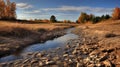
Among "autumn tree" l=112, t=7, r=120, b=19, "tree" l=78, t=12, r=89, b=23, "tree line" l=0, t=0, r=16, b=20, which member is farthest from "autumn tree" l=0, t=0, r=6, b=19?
"tree" l=78, t=12, r=89, b=23

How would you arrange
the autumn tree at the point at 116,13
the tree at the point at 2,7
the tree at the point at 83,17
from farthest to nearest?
the tree at the point at 83,17, the autumn tree at the point at 116,13, the tree at the point at 2,7

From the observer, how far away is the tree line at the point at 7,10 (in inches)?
3055

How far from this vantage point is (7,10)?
266 feet

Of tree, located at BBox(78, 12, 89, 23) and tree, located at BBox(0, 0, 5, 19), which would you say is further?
tree, located at BBox(78, 12, 89, 23)

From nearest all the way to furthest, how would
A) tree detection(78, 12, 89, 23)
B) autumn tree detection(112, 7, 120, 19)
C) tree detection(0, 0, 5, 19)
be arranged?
tree detection(0, 0, 5, 19), autumn tree detection(112, 7, 120, 19), tree detection(78, 12, 89, 23)

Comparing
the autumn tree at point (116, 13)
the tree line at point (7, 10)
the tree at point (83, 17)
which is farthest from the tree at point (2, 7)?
the tree at point (83, 17)

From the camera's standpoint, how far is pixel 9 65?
13203 millimetres

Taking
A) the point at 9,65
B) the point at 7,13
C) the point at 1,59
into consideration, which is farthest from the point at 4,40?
the point at 7,13

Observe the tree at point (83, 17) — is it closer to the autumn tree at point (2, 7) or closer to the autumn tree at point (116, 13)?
the autumn tree at point (116, 13)

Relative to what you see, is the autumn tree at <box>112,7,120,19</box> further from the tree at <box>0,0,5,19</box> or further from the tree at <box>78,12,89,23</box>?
the tree at <box>0,0,5,19</box>

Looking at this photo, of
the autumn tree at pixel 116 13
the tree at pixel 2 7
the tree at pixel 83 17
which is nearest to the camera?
the tree at pixel 2 7

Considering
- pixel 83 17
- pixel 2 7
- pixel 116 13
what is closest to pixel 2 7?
pixel 2 7

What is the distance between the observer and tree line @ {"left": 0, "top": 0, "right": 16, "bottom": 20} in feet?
255

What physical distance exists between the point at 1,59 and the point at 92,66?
27.0 feet
